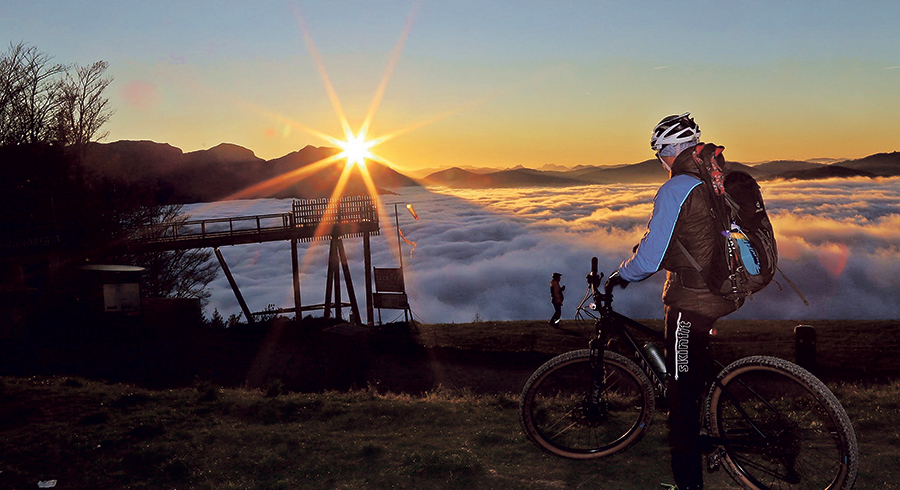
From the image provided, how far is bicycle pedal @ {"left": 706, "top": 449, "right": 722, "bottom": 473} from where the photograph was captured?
450 cm

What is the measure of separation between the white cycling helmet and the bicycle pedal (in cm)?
218

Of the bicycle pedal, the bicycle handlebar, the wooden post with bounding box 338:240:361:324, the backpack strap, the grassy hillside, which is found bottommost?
the wooden post with bounding box 338:240:361:324

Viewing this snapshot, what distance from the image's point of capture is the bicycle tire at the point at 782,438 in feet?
13.2

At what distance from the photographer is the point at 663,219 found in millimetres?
3861

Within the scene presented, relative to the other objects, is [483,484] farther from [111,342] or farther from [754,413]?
[111,342]

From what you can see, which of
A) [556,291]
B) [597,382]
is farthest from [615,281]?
[556,291]

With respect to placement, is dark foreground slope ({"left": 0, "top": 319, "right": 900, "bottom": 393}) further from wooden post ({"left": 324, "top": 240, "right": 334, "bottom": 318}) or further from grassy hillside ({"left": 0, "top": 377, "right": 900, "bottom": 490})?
wooden post ({"left": 324, "top": 240, "right": 334, "bottom": 318})

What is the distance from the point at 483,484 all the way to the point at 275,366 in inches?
519

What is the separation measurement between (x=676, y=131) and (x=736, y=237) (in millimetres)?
750

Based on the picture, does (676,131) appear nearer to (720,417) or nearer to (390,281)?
(720,417)

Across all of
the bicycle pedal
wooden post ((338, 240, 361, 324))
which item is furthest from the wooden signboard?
the bicycle pedal

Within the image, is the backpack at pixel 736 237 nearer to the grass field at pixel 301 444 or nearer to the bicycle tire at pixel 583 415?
the bicycle tire at pixel 583 415

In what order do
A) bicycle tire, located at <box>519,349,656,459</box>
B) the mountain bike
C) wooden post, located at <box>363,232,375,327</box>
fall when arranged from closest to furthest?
1. the mountain bike
2. bicycle tire, located at <box>519,349,656,459</box>
3. wooden post, located at <box>363,232,375,327</box>

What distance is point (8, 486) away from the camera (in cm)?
538
